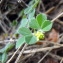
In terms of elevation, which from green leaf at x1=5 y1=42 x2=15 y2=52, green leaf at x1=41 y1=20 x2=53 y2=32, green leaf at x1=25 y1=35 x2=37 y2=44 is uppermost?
green leaf at x1=41 y1=20 x2=53 y2=32

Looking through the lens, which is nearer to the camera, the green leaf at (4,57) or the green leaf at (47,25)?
the green leaf at (47,25)

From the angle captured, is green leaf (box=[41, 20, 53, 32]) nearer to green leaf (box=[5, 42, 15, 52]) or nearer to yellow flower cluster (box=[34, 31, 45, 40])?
yellow flower cluster (box=[34, 31, 45, 40])

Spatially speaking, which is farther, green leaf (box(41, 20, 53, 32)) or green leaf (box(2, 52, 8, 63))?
green leaf (box(2, 52, 8, 63))

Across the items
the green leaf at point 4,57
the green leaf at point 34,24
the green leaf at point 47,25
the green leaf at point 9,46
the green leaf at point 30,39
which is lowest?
the green leaf at point 4,57

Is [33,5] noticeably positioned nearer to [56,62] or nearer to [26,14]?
[26,14]

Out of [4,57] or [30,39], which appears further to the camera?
[4,57]

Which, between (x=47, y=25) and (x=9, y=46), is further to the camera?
(x=9, y=46)

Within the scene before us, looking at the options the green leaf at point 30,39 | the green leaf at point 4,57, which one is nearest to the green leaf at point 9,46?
the green leaf at point 4,57

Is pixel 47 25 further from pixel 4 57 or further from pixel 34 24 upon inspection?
pixel 4 57

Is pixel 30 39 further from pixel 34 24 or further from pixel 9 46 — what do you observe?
pixel 9 46

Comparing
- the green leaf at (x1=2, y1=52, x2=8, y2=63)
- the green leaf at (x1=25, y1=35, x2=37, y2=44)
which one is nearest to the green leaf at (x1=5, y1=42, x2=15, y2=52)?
the green leaf at (x1=2, y1=52, x2=8, y2=63)

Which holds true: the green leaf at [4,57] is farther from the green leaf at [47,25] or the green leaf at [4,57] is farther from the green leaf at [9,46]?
the green leaf at [47,25]

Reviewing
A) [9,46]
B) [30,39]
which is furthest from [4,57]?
[30,39]
